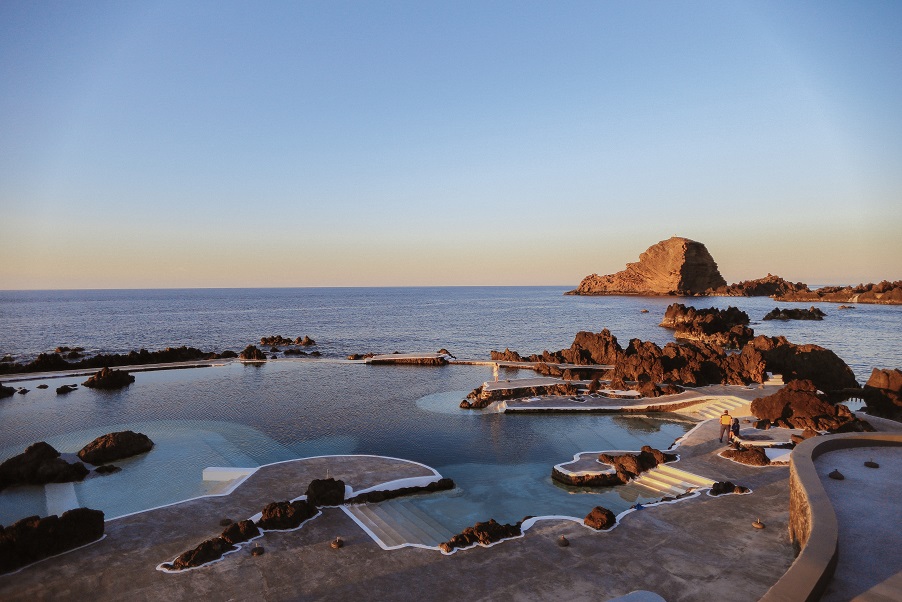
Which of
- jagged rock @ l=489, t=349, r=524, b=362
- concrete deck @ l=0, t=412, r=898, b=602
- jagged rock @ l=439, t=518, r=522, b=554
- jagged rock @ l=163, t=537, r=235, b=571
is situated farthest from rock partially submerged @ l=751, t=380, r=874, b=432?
jagged rock @ l=489, t=349, r=524, b=362

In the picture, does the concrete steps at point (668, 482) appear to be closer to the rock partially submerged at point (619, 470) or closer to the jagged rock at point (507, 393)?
the rock partially submerged at point (619, 470)

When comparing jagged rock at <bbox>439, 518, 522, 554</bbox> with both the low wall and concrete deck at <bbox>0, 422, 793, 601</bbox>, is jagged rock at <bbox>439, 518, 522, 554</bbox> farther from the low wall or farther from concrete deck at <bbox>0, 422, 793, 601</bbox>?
the low wall

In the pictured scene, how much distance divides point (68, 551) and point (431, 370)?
1451 inches

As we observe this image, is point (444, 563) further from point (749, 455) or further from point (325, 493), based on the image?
point (749, 455)

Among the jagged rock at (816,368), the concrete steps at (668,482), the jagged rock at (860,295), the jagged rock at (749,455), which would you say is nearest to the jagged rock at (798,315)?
the jagged rock at (860,295)

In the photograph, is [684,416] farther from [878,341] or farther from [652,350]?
[878,341]

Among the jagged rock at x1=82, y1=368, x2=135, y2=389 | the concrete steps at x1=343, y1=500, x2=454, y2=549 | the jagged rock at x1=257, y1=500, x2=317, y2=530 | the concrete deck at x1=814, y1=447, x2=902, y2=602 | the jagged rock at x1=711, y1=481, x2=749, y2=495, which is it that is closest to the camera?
the concrete deck at x1=814, y1=447, x2=902, y2=602

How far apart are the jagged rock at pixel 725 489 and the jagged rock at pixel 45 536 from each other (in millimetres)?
19815

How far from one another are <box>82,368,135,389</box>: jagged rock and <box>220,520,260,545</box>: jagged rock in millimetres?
32188

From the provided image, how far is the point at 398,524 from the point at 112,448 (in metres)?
15.3

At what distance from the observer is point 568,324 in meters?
106

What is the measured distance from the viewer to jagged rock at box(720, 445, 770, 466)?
67.2 feet

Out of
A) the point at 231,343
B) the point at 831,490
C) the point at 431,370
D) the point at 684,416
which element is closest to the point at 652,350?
the point at 684,416

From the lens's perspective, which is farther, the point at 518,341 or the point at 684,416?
the point at 518,341
